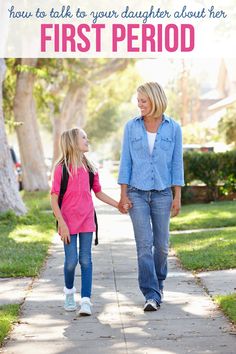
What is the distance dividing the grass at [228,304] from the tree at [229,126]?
1086 inches

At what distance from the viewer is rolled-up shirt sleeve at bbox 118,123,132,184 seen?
8.38 meters

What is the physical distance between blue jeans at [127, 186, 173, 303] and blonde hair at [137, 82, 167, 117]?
710 millimetres

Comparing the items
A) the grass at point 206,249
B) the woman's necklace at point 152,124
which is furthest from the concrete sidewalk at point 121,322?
the woman's necklace at point 152,124

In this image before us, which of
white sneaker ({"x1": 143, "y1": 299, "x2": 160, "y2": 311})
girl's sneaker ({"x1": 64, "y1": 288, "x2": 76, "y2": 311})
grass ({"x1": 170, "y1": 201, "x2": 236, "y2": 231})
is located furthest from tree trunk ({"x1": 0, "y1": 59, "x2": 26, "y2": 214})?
white sneaker ({"x1": 143, "y1": 299, "x2": 160, "y2": 311})

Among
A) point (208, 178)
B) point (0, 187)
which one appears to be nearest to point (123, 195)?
point (0, 187)

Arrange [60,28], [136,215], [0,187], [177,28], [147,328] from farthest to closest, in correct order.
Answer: [60,28], [177,28], [0,187], [136,215], [147,328]

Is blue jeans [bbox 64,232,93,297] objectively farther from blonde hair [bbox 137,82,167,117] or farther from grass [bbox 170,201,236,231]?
grass [bbox 170,201,236,231]

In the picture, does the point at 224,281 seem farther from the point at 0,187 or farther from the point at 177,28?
the point at 177,28

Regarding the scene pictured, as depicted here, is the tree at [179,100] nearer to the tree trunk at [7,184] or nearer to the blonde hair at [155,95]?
the tree trunk at [7,184]

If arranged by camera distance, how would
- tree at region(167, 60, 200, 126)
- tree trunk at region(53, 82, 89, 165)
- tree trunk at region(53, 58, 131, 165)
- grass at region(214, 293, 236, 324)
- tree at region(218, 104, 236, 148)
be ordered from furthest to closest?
tree at region(167, 60, 200, 126) < tree trunk at region(53, 82, 89, 165) < tree trunk at region(53, 58, 131, 165) < tree at region(218, 104, 236, 148) < grass at region(214, 293, 236, 324)

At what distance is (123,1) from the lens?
2714 centimetres

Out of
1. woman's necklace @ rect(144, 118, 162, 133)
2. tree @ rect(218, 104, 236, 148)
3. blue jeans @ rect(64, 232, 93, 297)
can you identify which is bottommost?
blue jeans @ rect(64, 232, 93, 297)

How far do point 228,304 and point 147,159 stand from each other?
1465 millimetres

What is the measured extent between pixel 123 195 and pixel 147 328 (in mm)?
1306
